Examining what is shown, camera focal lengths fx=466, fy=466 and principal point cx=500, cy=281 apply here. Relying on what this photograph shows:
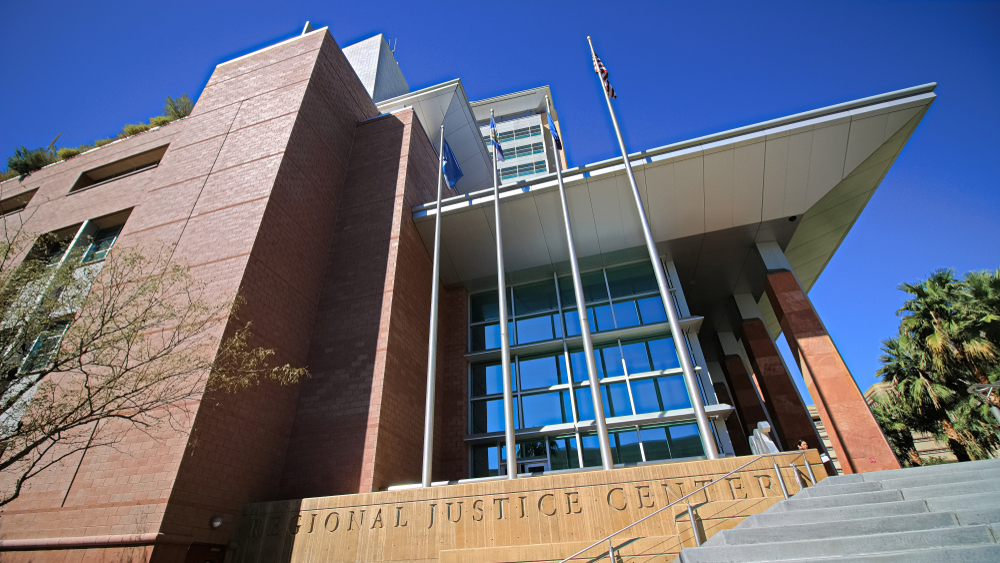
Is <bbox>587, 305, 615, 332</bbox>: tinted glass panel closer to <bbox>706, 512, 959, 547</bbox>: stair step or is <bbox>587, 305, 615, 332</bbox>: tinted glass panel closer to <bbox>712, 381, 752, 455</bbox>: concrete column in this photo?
<bbox>712, 381, 752, 455</bbox>: concrete column

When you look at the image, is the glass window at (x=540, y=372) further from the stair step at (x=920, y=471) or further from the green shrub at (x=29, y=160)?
the green shrub at (x=29, y=160)

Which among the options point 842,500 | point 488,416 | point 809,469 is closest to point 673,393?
point 488,416

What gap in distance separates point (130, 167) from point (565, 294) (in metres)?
16.7

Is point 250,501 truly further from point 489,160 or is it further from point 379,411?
point 489,160

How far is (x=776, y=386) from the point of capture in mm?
16031

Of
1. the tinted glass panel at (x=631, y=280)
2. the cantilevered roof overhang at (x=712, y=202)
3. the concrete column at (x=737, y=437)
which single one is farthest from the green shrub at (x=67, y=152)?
the concrete column at (x=737, y=437)

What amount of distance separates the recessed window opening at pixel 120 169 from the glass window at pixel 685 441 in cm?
1901

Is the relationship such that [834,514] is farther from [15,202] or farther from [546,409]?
[15,202]

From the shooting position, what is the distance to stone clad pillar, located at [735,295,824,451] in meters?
15.1

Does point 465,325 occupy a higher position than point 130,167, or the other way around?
point 130,167

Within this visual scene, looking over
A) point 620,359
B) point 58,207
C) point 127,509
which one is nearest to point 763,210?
point 620,359

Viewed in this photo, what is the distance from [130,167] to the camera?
17.2 meters

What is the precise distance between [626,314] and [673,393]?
115 inches

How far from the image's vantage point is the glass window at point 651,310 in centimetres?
1480
